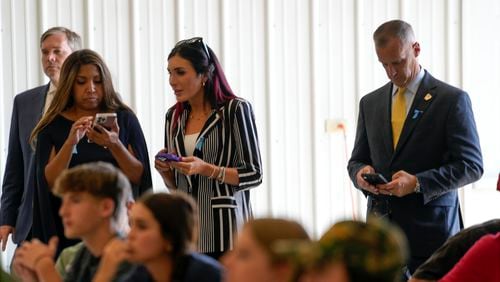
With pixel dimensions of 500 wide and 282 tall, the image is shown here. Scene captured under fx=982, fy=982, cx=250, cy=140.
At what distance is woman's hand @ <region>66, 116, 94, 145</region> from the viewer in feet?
12.5

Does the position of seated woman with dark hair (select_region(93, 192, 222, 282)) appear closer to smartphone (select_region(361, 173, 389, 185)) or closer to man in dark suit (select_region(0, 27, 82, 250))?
smartphone (select_region(361, 173, 389, 185))

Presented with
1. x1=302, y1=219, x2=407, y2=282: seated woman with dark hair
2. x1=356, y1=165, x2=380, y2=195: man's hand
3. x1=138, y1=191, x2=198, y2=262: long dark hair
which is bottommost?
x1=356, y1=165, x2=380, y2=195: man's hand

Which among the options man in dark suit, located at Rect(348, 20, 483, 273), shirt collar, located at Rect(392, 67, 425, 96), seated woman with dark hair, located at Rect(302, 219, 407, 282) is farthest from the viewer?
shirt collar, located at Rect(392, 67, 425, 96)

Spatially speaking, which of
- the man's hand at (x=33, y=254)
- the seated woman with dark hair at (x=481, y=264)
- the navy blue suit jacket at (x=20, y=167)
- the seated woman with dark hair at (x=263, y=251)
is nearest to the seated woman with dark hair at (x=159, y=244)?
the man's hand at (x=33, y=254)

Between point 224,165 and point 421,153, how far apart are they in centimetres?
80

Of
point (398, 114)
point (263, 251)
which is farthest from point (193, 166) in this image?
point (263, 251)

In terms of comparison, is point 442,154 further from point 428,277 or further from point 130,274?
point 130,274

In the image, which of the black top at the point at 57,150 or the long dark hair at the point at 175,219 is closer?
the long dark hair at the point at 175,219

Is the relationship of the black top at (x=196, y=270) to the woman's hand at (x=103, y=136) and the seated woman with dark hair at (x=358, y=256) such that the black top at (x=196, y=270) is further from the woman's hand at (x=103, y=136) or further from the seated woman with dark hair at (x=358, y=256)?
the woman's hand at (x=103, y=136)

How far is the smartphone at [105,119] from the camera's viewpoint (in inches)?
153

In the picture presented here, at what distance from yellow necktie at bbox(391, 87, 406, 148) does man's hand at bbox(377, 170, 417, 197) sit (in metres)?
0.23

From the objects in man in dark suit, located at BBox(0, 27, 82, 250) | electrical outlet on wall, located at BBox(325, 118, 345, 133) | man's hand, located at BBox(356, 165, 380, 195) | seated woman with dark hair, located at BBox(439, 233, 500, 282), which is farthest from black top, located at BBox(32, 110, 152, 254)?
electrical outlet on wall, located at BBox(325, 118, 345, 133)

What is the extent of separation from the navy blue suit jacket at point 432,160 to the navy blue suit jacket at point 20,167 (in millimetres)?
1489

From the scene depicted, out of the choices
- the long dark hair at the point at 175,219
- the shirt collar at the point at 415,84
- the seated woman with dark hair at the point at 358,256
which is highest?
the shirt collar at the point at 415,84
